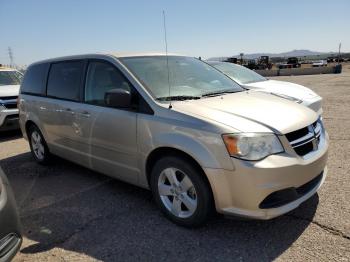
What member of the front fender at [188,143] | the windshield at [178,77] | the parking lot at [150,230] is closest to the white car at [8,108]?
the parking lot at [150,230]

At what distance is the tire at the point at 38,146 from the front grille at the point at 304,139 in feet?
13.4

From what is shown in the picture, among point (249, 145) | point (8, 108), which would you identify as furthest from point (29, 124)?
point (249, 145)

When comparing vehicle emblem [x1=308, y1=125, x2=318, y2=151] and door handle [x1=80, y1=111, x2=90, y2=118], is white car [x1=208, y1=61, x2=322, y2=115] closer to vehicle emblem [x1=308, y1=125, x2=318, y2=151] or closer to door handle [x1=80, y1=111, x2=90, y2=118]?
vehicle emblem [x1=308, y1=125, x2=318, y2=151]

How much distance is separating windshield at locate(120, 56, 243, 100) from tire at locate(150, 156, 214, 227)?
2.57ft

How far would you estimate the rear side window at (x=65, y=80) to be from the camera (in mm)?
4730

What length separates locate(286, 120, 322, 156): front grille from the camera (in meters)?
3.17

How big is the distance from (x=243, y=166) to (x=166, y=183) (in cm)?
102

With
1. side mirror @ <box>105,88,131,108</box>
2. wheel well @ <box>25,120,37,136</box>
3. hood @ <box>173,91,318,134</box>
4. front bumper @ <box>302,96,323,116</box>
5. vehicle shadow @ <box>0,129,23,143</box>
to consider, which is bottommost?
vehicle shadow @ <box>0,129,23,143</box>

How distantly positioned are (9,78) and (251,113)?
29.4ft

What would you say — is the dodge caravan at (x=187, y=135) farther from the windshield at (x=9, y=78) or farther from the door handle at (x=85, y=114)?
the windshield at (x=9, y=78)

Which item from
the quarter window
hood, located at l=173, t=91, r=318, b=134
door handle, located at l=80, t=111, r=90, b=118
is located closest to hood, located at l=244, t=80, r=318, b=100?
hood, located at l=173, t=91, r=318, b=134

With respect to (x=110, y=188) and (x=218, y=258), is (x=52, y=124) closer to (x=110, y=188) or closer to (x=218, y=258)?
(x=110, y=188)

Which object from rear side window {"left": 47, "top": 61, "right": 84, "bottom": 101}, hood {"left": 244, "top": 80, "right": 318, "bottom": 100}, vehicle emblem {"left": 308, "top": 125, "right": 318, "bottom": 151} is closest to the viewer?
vehicle emblem {"left": 308, "top": 125, "right": 318, "bottom": 151}

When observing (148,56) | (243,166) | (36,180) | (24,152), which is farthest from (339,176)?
(24,152)
